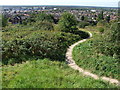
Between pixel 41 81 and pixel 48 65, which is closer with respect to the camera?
pixel 41 81

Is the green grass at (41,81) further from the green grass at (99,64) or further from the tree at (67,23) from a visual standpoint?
the tree at (67,23)

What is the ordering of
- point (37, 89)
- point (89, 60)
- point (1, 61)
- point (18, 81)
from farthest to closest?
point (89, 60) < point (1, 61) < point (18, 81) < point (37, 89)

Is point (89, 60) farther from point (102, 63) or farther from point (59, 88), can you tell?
point (59, 88)

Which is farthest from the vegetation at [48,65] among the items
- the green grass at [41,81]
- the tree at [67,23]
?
the tree at [67,23]

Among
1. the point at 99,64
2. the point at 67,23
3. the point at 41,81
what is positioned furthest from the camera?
the point at 67,23

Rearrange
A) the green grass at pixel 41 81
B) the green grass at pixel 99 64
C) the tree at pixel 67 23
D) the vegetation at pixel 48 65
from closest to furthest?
1. the green grass at pixel 41 81
2. the vegetation at pixel 48 65
3. the green grass at pixel 99 64
4. the tree at pixel 67 23

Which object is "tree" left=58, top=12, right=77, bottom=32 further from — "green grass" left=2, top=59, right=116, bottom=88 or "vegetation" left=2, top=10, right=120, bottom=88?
"green grass" left=2, top=59, right=116, bottom=88

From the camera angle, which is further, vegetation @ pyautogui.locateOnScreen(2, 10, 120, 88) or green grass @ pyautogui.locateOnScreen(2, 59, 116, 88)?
vegetation @ pyautogui.locateOnScreen(2, 10, 120, 88)

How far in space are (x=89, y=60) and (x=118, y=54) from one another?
6.09 feet

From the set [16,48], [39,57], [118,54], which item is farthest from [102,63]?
[16,48]

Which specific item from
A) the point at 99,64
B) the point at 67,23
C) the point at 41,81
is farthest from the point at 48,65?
the point at 67,23

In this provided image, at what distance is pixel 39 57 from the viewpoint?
29.9ft

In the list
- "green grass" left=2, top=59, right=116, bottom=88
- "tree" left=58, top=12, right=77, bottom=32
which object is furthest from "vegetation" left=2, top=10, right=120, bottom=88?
"tree" left=58, top=12, right=77, bottom=32

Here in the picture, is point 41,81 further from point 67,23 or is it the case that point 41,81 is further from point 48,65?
point 67,23
